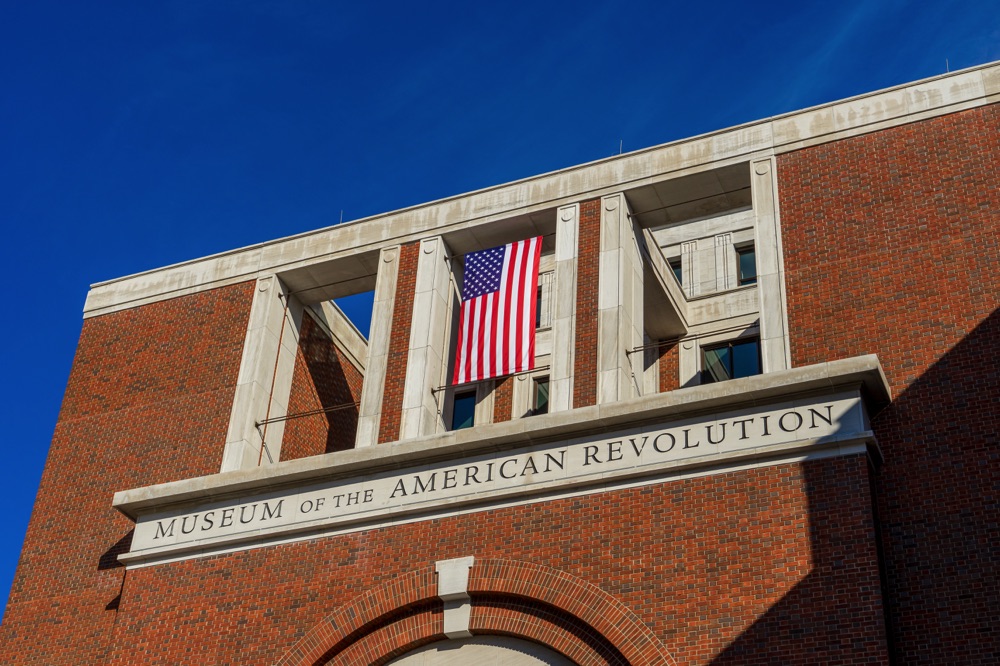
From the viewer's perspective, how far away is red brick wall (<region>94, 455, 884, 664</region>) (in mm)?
18875

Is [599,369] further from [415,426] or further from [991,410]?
[991,410]

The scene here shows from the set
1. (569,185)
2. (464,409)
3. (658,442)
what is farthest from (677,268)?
(658,442)

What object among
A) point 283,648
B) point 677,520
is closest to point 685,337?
point 677,520

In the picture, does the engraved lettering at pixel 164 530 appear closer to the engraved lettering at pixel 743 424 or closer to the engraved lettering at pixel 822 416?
the engraved lettering at pixel 743 424

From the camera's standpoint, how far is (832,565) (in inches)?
749

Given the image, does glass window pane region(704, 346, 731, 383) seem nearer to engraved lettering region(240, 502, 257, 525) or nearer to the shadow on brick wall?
the shadow on brick wall

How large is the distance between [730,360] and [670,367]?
141 cm

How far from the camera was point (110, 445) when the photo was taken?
91.6 feet

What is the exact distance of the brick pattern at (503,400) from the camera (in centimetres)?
3069

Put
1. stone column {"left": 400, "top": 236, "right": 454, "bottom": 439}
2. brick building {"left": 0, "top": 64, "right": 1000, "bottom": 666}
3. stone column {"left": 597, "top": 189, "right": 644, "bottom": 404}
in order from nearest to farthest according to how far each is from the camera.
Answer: brick building {"left": 0, "top": 64, "right": 1000, "bottom": 666}
stone column {"left": 597, "top": 189, "right": 644, "bottom": 404}
stone column {"left": 400, "top": 236, "right": 454, "bottom": 439}

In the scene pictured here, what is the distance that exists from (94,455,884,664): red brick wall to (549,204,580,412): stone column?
292 centimetres

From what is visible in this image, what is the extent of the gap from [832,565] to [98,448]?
53.3 feet

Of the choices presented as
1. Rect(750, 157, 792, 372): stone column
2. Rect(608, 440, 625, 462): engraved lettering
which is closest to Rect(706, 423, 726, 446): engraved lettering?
Rect(608, 440, 625, 462): engraved lettering

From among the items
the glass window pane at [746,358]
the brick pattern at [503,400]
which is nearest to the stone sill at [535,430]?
the brick pattern at [503,400]
